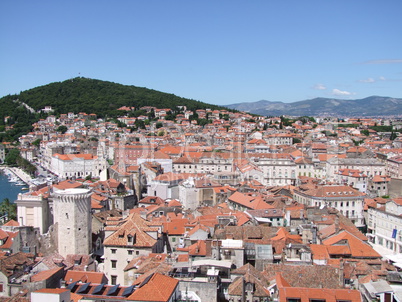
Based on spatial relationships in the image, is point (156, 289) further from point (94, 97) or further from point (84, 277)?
point (94, 97)

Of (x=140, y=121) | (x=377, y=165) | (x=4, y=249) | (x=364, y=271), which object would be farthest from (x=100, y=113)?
(x=364, y=271)

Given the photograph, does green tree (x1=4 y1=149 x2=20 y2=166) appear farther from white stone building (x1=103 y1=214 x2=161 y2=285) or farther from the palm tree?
white stone building (x1=103 y1=214 x2=161 y2=285)

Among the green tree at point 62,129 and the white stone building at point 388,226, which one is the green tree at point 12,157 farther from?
the white stone building at point 388,226

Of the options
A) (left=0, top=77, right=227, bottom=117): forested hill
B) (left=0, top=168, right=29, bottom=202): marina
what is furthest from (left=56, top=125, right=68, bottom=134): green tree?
Answer: (left=0, top=168, right=29, bottom=202): marina

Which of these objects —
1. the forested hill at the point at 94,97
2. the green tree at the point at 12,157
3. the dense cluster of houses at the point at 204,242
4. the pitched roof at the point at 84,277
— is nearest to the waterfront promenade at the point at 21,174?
the green tree at the point at 12,157

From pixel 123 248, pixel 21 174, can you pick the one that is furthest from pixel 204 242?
pixel 21 174
